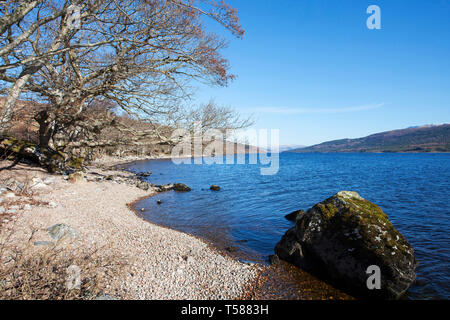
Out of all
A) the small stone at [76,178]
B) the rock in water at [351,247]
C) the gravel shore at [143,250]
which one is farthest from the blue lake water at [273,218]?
the small stone at [76,178]

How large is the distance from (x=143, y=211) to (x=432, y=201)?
63.1 ft

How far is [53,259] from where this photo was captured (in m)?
4.85

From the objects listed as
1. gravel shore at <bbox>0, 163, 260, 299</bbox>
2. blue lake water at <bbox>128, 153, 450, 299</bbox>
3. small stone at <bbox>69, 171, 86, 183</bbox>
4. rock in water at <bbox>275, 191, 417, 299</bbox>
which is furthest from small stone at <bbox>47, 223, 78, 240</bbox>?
small stone at <bbox>69, 171, 86, 183</bbox>

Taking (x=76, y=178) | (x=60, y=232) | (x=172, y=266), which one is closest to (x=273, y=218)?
(x=172, y=266)

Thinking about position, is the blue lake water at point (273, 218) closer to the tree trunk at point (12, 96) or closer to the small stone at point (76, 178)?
the small stone at point (76, 178)

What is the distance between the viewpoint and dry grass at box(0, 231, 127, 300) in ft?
13.1

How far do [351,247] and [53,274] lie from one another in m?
6.91

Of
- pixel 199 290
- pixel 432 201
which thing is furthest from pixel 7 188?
pixel 432 201

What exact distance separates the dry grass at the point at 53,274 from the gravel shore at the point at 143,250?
1.23 ft

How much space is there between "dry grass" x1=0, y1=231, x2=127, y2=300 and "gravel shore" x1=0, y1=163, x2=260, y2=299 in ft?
1.23

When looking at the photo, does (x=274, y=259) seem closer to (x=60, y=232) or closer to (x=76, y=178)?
(x=60, y=232)

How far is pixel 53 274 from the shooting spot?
177 inches
